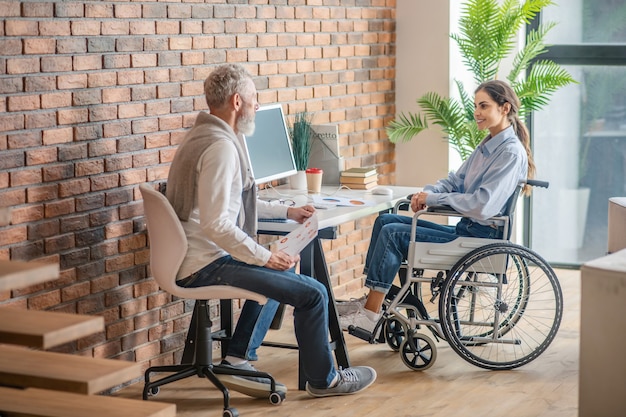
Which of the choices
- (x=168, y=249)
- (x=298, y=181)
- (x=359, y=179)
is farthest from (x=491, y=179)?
(x=168, y=249)

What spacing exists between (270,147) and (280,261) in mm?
996

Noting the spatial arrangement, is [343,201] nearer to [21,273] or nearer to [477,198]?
[477,198]

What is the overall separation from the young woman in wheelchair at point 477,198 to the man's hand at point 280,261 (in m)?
0.67

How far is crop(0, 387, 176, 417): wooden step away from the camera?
2.86 meters

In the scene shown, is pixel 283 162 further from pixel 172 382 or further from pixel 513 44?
pixel 513 44

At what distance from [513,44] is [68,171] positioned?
352 centimetres

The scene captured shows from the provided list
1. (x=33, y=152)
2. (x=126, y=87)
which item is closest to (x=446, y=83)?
(x=126, y=87)

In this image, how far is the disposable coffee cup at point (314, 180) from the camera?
193 inches

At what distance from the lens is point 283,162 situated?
488 cm

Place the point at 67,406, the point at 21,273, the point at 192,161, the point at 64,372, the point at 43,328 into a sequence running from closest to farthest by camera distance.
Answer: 1. the point at 21,273
2. the point at 43,328
3. the point at 64,372
4. the point at 67,406
5. the point at 192,161

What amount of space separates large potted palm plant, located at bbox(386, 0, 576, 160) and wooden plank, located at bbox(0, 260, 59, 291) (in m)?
3.85

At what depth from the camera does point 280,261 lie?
3.93m

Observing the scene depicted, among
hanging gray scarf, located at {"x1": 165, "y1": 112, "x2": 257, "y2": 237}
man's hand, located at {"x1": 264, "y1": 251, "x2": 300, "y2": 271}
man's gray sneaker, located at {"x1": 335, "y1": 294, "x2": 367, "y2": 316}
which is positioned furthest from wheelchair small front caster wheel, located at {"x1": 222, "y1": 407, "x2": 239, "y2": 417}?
man's gray sneaker, located at {"x1": 335, "y1": 294, "x2": 367, "y2": 316}

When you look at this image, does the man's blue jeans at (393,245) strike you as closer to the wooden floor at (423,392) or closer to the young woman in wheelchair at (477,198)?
the young woman in wheelchair at (477,198)
